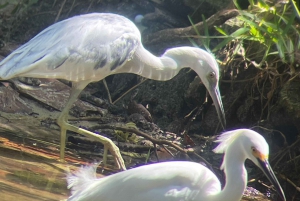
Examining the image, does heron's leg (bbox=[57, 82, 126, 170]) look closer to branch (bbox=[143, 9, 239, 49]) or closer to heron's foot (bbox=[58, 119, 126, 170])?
heron's foot (bbox=[58, 119, 126, 170])

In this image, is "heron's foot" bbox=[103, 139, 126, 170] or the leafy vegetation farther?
the leafy vegetation

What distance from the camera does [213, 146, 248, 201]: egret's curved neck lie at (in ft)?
14.2

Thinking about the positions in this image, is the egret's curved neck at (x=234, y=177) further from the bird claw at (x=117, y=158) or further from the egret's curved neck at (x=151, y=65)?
the egret's curved neck at (x=151, y=65)

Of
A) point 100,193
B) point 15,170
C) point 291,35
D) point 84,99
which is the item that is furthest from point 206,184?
Result: point 84,99

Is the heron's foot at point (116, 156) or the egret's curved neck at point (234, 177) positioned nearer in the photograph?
the egret's curved neck at point (234, 177)

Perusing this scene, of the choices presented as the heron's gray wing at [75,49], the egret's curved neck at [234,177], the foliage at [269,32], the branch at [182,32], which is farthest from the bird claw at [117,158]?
the branch at [182,32]

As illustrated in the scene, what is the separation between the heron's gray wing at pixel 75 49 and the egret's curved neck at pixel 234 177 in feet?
7.29

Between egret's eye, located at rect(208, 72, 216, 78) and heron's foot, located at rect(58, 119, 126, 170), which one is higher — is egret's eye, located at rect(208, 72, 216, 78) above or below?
above

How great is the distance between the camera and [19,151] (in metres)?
6.14

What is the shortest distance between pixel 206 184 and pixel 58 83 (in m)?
4.77

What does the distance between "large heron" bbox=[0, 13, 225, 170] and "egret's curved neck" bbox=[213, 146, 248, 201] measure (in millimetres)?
1988

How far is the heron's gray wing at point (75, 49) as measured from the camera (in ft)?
20.3

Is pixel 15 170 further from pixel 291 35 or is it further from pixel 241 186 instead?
pixel 291 35

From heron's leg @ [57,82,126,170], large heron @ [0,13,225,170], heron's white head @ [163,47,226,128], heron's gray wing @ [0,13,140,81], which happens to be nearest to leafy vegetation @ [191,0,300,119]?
heron's white head @ [163,47,226,128]
